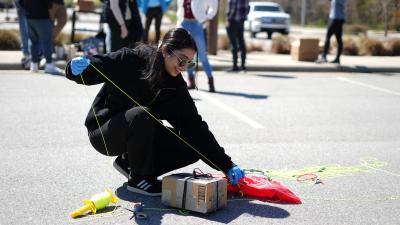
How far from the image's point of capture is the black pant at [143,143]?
13.3 feet

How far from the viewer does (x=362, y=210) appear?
4.16 m

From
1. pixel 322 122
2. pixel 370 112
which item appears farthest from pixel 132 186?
pixel 370 112

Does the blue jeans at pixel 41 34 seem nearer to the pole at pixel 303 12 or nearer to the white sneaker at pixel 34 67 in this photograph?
the white sneaker at pixel 34 67

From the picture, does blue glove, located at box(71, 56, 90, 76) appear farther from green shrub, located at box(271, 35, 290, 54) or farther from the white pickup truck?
the white pickup truck

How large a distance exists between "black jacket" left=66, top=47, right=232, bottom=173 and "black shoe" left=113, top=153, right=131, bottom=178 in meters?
0.45

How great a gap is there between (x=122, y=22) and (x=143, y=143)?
4928 millimetres

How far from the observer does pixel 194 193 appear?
12.8 feet

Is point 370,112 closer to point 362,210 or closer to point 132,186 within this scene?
point 362,210

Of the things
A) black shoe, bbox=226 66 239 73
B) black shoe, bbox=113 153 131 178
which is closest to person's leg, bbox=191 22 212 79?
black shoe, bbox=226 66 239 73

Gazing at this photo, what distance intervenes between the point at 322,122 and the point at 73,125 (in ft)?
9.61

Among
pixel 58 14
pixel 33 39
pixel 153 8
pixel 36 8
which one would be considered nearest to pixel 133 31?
pixel 36 8

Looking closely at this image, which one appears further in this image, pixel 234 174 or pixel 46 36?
pixel 46 36

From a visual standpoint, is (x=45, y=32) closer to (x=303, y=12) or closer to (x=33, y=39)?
(x=33, y=39)

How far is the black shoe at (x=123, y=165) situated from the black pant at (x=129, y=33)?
4571 mm
